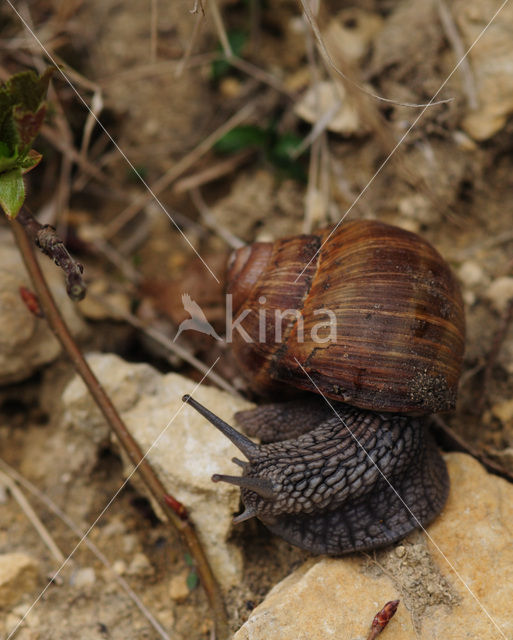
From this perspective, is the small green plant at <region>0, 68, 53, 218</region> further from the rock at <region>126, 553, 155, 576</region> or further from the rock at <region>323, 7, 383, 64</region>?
the rock at <region>323, 7, 383, 64</region>

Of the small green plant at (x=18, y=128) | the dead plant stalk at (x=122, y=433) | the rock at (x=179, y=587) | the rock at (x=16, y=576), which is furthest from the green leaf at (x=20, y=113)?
the rock at (x=179, y=587)

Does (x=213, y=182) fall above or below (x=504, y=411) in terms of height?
above

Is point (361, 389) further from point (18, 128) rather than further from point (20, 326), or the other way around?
point (20, 326)

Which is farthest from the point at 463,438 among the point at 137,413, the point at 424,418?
the point at 137,413

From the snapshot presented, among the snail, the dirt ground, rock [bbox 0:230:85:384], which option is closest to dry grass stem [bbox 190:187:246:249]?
the dirt ground

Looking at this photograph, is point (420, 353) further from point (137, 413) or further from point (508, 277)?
point (137, 413)

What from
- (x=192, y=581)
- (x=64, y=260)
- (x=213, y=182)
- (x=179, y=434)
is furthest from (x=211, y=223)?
(x=192, y=581)
